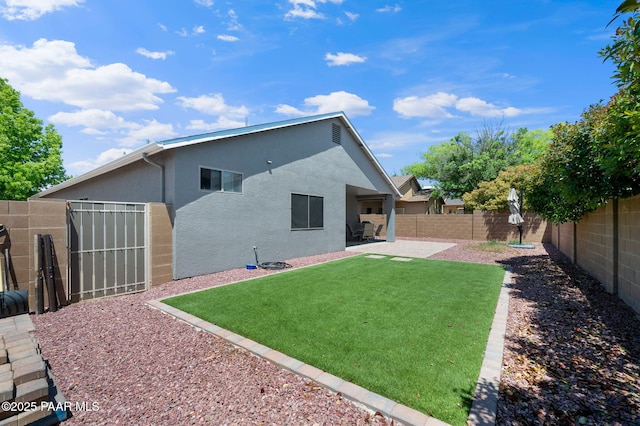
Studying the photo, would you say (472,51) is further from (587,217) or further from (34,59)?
(34,59)

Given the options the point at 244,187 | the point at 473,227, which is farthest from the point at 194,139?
the point at 473,227

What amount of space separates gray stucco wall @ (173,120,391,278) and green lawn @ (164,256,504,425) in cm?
166

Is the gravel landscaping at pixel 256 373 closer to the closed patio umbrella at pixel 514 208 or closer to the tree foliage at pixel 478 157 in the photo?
the closed patio umbrella at pixel 514 208

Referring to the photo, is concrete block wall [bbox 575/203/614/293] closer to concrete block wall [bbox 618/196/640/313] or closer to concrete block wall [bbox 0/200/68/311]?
concrete block wall [bbox 618/196/640/313]

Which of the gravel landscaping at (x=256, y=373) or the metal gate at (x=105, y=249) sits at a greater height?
the metal gate at (x=105, y=249)

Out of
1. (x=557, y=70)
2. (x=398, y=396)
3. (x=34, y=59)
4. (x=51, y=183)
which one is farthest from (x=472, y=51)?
(x=51, y=183)

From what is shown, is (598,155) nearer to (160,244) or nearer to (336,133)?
(160,244)

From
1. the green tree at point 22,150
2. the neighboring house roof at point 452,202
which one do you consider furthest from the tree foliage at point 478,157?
the green tree at point 22,150

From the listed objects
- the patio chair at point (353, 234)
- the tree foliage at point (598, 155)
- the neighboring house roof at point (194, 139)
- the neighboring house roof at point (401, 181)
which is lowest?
the patio chair at point (353, 234)

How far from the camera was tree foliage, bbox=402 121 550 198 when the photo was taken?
2484 centimetres

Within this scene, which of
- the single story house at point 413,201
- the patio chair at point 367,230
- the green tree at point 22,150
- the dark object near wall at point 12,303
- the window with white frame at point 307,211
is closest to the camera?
the dark object near wall at point 12,303

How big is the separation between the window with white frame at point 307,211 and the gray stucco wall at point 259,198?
0.25m

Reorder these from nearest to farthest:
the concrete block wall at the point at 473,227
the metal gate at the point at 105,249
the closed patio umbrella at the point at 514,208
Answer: the metal gate at the point at 105,249 < the closed patio umbrella at the point at 514,208 < the concrete block wall at the point at 473,227

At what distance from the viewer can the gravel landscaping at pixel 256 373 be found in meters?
2.33
